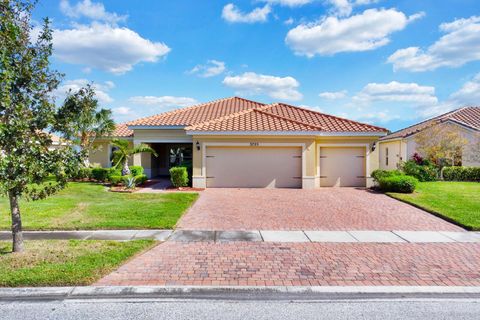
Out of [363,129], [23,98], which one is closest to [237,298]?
[23,98]

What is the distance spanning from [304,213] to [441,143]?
1612 centimetres

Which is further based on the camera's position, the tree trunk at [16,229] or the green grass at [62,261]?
the tree trunk at [16,229]

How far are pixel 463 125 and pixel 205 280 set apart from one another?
971 inches

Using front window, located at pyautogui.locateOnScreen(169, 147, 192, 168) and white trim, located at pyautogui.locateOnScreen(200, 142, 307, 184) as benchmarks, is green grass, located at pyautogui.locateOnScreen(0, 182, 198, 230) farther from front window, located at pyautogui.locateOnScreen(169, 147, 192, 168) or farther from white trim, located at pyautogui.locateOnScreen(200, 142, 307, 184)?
front window, located at pyautogui.locateOnScreen(169, 147, 192, 168)

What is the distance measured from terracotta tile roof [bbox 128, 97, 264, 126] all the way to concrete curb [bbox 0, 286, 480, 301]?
1586 cm

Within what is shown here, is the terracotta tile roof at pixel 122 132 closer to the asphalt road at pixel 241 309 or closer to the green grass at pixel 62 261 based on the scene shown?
the green grass at pixel 62 261

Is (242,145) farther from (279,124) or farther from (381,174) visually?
(381,174)

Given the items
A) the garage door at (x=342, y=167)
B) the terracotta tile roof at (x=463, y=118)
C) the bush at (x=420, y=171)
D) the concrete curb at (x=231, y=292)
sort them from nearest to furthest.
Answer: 1. the concrete curb at (x=231, y=292)
2. the garage door at (x=342, y=167)
3. the bush at (x=420, y=171)
4. the terracotta tile roof at (x=463, y=118)

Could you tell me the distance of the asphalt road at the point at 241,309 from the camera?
444 centimetres

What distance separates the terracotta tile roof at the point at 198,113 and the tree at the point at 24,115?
14023mm

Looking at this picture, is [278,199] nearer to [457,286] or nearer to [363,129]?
[363,129]

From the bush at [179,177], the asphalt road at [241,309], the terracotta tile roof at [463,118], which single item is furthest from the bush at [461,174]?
the asphalt road at [241,309]

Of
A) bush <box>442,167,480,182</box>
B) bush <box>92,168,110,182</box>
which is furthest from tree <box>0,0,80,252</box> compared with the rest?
bush <box>442,167,480,182</box>

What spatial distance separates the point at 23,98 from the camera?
20.0ft
